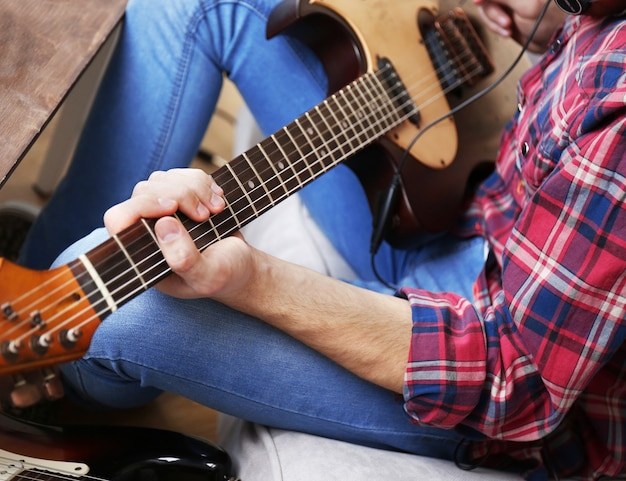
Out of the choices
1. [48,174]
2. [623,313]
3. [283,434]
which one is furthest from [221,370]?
[48,174]

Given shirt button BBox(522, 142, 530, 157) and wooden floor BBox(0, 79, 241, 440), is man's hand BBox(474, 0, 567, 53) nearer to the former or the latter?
shirt button BBox(522, 142, 530, 157)

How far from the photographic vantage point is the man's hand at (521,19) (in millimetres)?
1059

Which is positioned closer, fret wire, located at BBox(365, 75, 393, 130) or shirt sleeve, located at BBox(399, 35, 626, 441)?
shirt sleeve, located at BBox(399, 35, 626, 441)

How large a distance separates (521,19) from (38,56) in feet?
2.28

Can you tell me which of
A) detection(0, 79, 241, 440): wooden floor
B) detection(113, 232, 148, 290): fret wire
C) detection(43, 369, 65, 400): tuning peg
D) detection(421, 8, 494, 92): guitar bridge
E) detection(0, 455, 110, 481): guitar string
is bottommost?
detection(0, 79, 241, 440): wooden floor

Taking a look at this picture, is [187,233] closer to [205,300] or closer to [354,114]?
[205,300]

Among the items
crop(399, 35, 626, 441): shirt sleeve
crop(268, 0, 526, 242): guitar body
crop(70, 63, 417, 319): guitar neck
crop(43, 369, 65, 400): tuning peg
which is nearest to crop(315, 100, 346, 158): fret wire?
crop(70, 63, 417, 319): guitar neck

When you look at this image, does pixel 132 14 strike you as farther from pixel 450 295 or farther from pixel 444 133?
pixel 450 295

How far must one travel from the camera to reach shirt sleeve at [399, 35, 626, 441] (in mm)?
734

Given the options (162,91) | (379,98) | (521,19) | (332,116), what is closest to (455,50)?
(521,19)

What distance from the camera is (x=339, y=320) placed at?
0.81 meters

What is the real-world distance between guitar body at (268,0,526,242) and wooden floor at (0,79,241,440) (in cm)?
48

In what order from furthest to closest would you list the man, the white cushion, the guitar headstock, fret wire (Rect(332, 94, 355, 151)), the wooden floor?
the wooden floor, fret wire (Rect(332, 94, 355, 151)), the white cushion, the man, the guitar headstock

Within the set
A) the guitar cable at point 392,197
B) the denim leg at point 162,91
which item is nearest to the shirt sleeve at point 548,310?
the guitar cable at point 392,197
